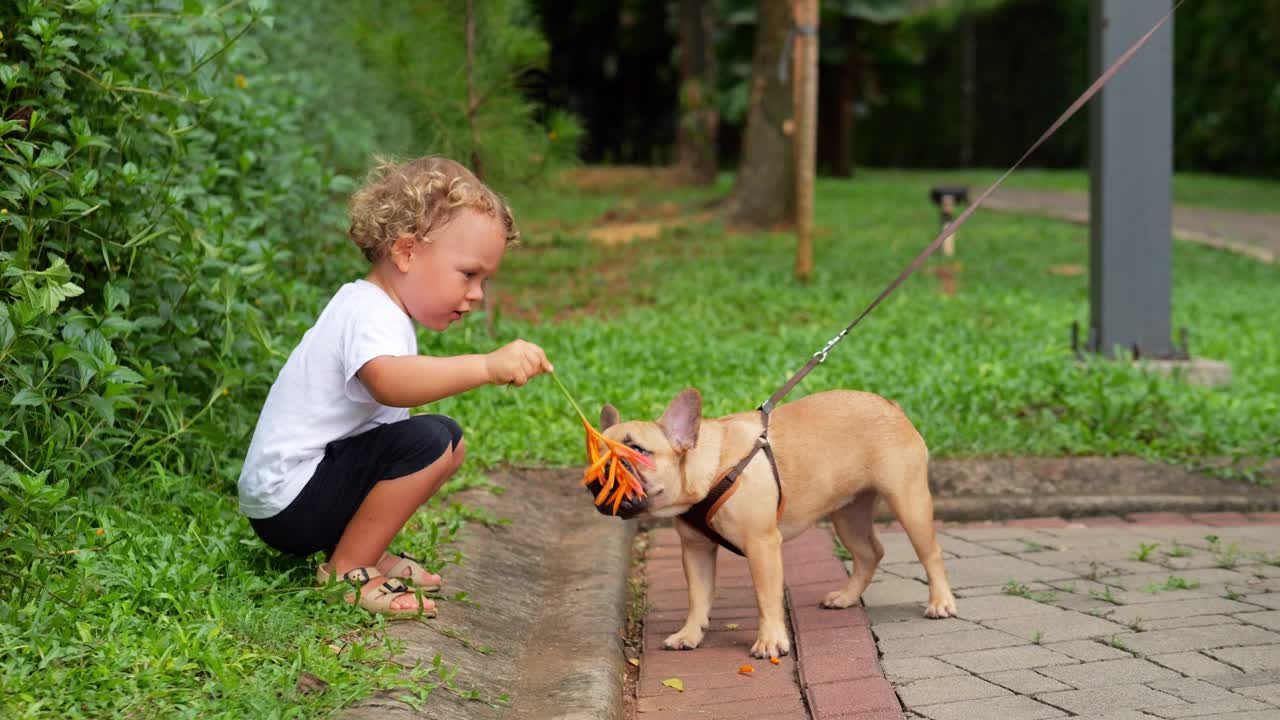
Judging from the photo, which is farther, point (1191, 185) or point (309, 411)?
point (1191, 185)

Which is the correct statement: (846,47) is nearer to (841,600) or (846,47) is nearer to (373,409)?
(841,600)

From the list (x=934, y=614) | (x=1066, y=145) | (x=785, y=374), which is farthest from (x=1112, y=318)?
(x=1066, y=145)

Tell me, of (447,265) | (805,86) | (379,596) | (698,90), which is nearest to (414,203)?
(447,265)

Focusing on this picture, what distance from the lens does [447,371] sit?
136 inches

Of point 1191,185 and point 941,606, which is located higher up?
point 1191,185

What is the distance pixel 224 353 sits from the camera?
468cm

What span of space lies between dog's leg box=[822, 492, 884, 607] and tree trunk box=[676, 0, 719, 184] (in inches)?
729

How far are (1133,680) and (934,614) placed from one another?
0.73 m

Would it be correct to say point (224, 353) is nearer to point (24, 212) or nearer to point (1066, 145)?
point (24, 212)

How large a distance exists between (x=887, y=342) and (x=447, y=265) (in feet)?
14.7

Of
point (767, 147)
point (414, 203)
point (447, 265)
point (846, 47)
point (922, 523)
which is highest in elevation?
point (846, 47)

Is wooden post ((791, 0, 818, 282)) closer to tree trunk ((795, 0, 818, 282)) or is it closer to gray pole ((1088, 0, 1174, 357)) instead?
tree trunk ((795, 0, 818, 282))

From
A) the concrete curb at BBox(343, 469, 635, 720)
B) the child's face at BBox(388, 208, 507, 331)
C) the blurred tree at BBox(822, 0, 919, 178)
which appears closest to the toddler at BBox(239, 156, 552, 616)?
the child's face at BBox(388, 208, 507, 331)

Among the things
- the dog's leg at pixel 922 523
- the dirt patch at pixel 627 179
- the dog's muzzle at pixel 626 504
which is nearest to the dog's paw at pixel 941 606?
the dog's leg at pixel 922 523
